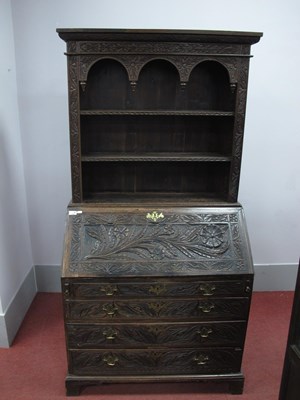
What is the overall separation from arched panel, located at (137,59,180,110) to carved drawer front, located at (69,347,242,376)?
1410 millimetres

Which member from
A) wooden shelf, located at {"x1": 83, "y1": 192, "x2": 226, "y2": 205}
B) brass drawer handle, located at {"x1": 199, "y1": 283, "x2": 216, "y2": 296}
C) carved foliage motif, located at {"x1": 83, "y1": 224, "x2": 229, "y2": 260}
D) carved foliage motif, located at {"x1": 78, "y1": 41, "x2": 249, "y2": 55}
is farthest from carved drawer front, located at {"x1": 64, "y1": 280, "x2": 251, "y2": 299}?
carved foliage motif, located at {"x1": 78, "y1": 41, "x2": 249, "y2": 55}

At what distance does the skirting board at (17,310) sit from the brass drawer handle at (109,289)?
83cm

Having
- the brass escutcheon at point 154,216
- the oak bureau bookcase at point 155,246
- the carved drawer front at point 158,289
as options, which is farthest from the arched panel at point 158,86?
the carved drawer front at point 158,289

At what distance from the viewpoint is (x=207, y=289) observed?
1.74 m

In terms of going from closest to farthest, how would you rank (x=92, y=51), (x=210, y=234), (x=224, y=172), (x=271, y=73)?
1. (x=92, y=51)
2. (x=210, y=234)
3. (x=224, y=172)
4. (x=271, y=73)

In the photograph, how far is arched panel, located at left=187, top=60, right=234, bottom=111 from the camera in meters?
2.00

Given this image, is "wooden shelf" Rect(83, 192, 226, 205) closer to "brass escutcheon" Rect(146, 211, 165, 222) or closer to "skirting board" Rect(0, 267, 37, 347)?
"brass escutcheon" Rect(146, 211, 165, 222)

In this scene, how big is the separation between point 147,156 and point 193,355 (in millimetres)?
1104

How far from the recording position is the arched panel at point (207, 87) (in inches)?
78.7

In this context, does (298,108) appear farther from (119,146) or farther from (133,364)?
(133,364)

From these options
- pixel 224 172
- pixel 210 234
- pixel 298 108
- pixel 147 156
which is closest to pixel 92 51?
pixel 147 156

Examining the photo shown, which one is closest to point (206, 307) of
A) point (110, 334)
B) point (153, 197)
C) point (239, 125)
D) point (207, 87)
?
point (110, 334)

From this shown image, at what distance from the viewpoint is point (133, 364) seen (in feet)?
6.03

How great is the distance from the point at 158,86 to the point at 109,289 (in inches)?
47.4
